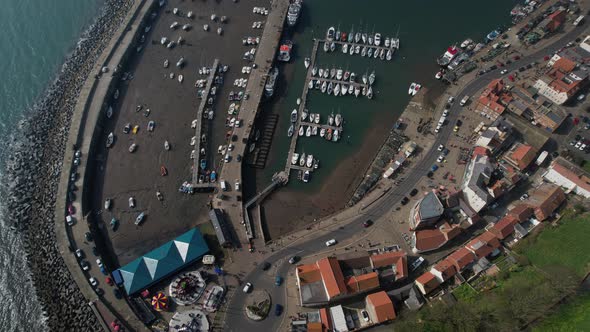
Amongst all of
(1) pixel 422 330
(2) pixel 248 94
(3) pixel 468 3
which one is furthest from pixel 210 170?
(3) pixel 468 3

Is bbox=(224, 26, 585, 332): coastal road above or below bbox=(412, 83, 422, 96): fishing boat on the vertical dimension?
below

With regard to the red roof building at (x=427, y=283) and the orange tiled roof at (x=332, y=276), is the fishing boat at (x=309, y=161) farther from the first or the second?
the red roof building at (x=427, y=283)

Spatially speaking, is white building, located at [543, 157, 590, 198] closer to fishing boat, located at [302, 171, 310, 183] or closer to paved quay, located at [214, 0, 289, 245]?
fishing boat, located at [302, 171, 310, 183]

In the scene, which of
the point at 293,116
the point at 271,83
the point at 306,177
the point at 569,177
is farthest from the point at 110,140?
the point at 569,177

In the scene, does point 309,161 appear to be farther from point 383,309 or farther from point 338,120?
point 383,309

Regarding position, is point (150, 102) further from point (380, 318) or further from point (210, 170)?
point (380, 318)

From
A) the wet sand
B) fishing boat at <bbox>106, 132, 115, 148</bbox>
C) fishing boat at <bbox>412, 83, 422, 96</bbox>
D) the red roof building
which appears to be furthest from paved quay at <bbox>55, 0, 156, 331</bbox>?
fishing boat at <bbox>412, 83, 422, 96</bbox>
